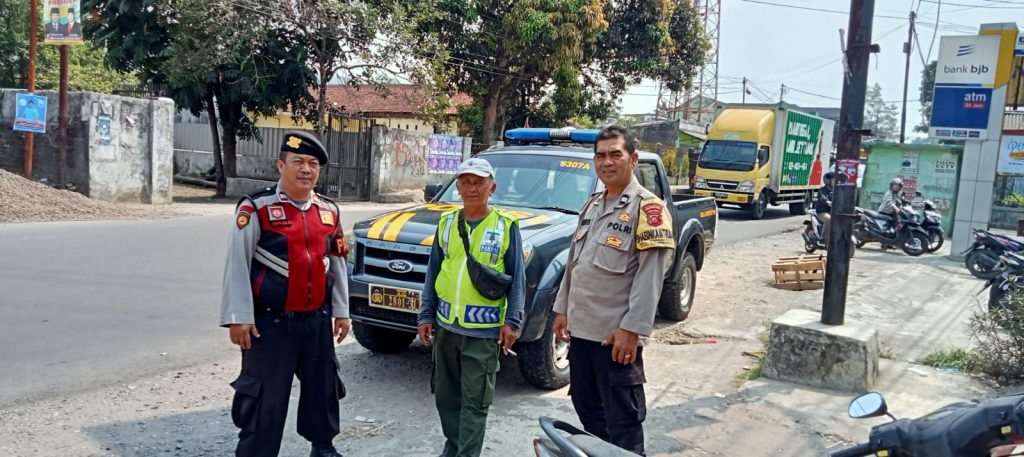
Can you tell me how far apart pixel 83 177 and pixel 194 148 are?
11272 millimetres

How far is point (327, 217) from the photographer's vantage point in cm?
355

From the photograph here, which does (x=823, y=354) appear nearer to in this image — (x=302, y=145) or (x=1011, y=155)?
(x=302, y=145)

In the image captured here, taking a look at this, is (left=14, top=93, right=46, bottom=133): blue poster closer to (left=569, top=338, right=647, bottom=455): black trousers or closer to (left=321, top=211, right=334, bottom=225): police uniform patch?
(left=321, top=211, right=334, bottom=225): police uniform patch

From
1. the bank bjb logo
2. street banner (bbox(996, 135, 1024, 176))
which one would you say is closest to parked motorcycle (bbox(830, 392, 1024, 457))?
the bank bjb logo

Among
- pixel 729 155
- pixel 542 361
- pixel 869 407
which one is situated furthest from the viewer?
pixel 729 155

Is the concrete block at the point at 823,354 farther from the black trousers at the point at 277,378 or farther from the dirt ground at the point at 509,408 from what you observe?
the black trousers at the point at 277,378

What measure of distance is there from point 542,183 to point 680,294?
2.28 metres

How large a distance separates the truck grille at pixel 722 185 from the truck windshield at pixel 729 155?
0.41m

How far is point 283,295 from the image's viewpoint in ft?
11.0

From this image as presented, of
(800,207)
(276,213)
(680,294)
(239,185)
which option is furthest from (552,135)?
(800,207)

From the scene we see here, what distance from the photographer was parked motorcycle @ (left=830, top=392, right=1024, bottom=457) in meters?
2.06

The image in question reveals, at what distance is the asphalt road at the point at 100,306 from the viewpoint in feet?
17.0

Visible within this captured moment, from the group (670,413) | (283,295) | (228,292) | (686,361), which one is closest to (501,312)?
(283,295)

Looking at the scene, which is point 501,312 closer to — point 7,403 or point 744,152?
point 7,403
